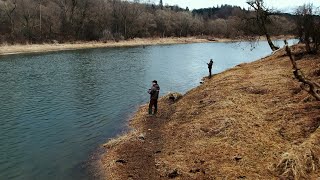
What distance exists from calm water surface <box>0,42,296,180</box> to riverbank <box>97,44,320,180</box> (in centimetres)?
179

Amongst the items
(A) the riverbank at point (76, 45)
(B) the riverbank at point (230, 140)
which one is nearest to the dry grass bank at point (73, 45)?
(A) the riverbank at point (76, 45)

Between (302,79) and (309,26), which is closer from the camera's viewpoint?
(302,79)

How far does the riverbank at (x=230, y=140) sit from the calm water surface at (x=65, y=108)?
1.79 m

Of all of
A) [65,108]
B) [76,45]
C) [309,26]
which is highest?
[309,26]

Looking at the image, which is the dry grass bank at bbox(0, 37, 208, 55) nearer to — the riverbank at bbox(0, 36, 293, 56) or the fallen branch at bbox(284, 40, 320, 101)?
the riverbank at bbox(0, 36, 293, 56)

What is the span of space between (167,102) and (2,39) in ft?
233

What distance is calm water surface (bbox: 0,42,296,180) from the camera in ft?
54.7

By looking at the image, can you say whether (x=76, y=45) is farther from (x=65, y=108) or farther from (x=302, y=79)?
(x=302, y=79)

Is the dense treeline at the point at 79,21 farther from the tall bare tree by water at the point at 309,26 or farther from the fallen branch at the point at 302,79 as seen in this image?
the fallen branch at the point at 302,79

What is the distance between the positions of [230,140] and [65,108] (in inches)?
603

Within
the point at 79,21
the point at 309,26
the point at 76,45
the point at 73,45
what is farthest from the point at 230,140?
the point at 79,21

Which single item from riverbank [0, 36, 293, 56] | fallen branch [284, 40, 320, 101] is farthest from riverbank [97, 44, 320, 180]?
riverbank [0, 36, 293, 56]

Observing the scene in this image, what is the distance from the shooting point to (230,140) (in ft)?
49.3

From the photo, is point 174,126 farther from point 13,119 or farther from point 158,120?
point 13,119
